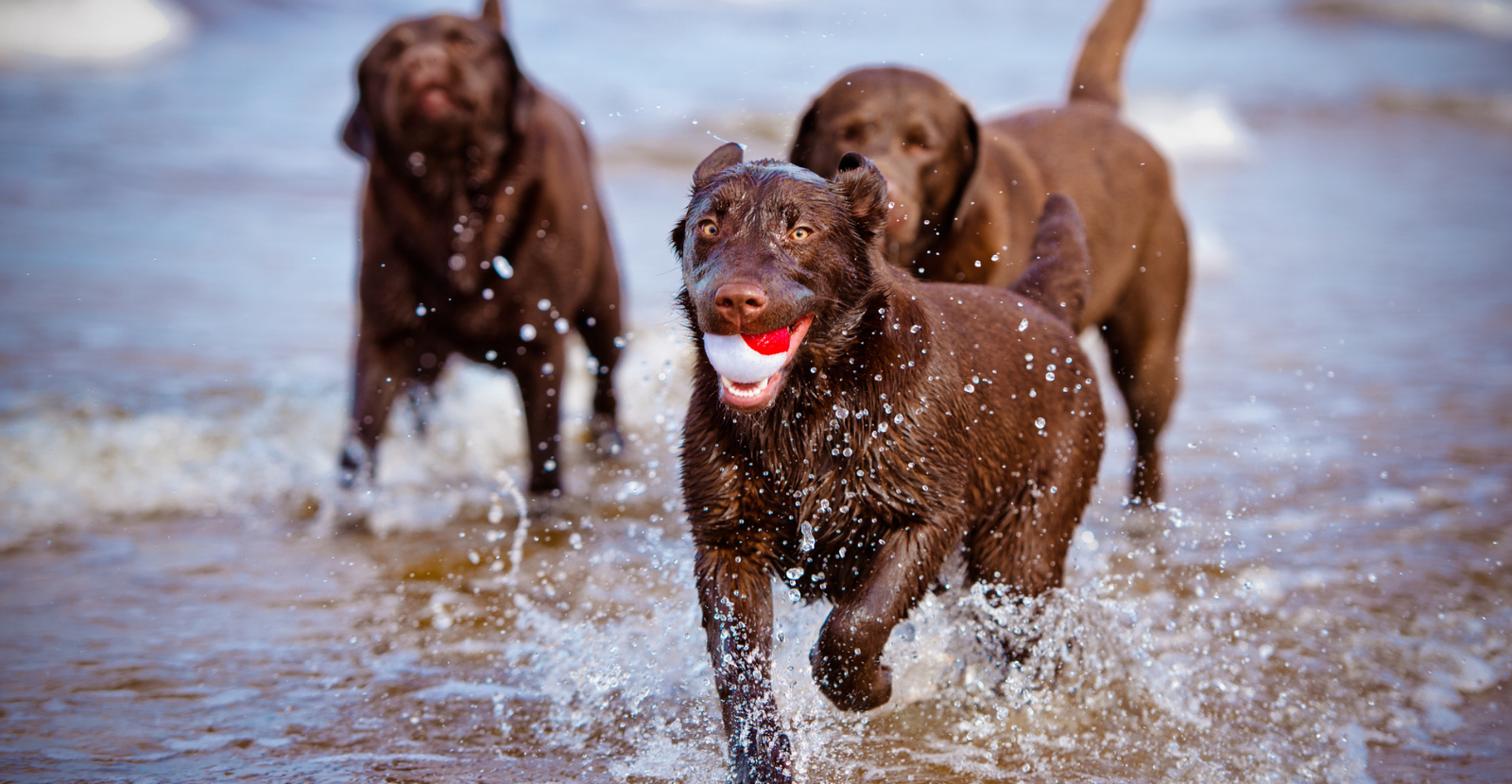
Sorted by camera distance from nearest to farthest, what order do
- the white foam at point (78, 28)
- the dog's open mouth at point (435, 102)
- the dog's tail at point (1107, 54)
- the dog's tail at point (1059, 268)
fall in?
the dog's tail at point (1059, 268) → the dog's open mouth at point (435, 102) → the dog's tail at point (1107, 54) → the white foam at point (78, 28)

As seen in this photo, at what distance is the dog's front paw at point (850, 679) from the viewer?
2986mm

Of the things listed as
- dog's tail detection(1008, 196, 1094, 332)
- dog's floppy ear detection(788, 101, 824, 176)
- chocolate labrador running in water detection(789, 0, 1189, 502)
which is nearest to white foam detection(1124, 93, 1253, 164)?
chocolate labrador running in water detection(789, 0, 1189, 502)

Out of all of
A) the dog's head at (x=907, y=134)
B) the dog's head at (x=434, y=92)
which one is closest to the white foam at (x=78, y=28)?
the dog's head at (x=434, y=92)

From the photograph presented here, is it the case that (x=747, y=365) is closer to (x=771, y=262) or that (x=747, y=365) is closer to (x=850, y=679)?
(x=771, y=262)

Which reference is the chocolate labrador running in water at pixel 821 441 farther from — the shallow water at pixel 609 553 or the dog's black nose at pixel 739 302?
the shallow water at pixel 609 553

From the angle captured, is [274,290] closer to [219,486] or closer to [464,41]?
[219,486]

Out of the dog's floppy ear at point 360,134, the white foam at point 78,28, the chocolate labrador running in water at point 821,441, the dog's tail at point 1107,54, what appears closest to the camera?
the chocolate labrador running in water at point 821,441

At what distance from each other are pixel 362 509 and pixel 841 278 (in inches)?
116

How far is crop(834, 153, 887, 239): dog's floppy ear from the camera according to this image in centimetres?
296

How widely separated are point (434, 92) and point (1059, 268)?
2.41 metres

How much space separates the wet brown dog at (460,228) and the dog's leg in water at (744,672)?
8.24ft

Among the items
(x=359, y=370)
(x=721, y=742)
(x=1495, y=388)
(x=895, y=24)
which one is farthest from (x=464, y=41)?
(x=895, y=24)

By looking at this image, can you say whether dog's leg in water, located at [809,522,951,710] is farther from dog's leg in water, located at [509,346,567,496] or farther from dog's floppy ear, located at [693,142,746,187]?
dog's leg in water, located at [509,346,567,496]

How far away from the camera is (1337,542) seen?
4824mm
